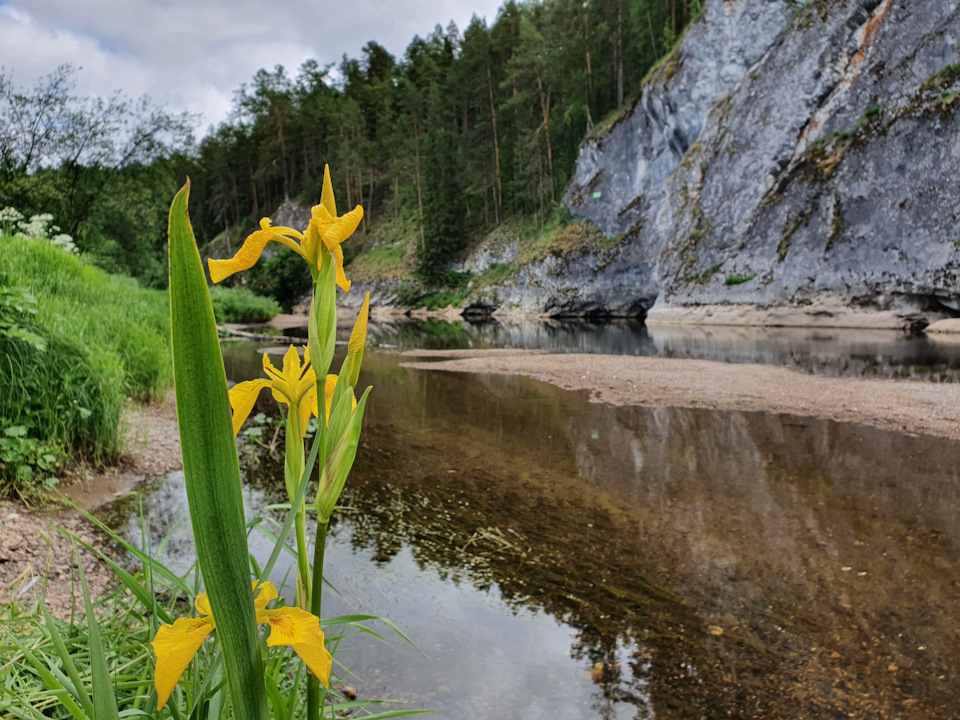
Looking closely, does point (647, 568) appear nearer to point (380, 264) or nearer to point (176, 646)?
point (176, 646)

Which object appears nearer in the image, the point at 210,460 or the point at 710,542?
the point at 210,460

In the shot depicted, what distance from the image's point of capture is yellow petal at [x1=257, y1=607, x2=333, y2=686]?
0.59m

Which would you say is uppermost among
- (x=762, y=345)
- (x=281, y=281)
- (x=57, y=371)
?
(x=281, y=281)

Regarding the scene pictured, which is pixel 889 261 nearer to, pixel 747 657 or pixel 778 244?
pixel 778 244

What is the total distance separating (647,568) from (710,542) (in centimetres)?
66

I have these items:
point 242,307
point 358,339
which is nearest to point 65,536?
point 358,339

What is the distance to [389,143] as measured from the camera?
45.3m

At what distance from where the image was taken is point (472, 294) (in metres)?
38.3

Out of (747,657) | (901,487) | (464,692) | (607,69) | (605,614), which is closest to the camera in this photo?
(464,692)

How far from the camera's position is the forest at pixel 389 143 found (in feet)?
69.0

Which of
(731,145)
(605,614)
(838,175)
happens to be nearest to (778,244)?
(838,175)

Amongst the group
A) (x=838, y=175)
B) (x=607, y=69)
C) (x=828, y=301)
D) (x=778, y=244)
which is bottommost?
(x=828, y=301)

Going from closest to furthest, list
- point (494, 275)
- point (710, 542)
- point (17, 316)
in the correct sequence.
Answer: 1. point (17, 316)
2. point (710, 542)
3. point (494, 275)

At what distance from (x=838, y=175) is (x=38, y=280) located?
73.7ft
